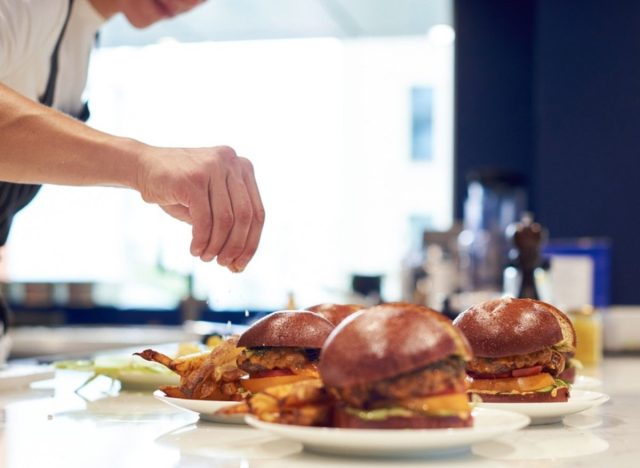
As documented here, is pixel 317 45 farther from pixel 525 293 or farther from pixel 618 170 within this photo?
pixel 525 293

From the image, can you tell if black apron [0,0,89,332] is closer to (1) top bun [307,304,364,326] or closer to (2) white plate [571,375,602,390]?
(1) top bun [307,304,364,326]

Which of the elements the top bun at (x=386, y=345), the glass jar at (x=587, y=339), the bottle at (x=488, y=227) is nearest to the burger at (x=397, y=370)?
the top bun at (x=386, y=345)

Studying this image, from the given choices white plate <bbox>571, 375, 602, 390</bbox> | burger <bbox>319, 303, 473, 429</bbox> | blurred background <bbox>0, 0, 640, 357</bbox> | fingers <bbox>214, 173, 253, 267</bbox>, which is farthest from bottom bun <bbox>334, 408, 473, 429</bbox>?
blurred background <bbox>0, 0, 640, 357</bbox>

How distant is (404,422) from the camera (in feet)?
3.24

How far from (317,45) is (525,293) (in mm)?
5483

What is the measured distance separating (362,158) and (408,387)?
7310mm

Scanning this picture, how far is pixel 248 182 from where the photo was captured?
54.4 inches

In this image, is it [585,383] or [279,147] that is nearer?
[585,383]

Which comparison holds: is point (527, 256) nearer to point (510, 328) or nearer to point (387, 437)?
point (510, 328)

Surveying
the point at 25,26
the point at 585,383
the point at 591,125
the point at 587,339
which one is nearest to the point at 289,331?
the point at 585,383

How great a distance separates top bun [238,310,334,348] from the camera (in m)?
1.26

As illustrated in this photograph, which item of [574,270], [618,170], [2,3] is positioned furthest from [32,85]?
[618,170]

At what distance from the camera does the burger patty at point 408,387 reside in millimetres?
977

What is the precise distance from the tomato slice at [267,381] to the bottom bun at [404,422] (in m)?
0.25
